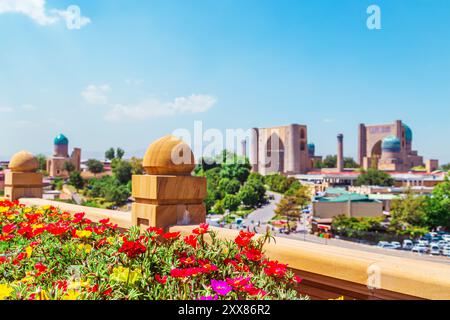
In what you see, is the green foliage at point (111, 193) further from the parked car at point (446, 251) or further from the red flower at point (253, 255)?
the red flower at point (253, 255)

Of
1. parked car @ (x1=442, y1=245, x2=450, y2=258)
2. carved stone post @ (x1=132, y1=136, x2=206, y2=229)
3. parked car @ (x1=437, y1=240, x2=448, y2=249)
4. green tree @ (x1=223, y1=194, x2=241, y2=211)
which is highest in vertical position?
carved stone post @ (x1=132, y1=136, x2=206, y2=229)

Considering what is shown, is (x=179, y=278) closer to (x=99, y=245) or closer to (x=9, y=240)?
(x=99, y=245)

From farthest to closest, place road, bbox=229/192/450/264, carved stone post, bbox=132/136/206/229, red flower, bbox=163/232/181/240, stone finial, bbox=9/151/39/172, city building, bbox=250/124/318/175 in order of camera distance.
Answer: city building, bbox=250/124/318/175, road, bbox=229/192/450/264, stone finial, bbox=9/151/39/172, carved stone post, bbox=132/136/206/229, red flower, bbox=163/232/181/240

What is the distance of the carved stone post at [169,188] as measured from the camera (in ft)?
10.8

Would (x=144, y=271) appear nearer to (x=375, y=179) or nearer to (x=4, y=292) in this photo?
(x=4, y=292)

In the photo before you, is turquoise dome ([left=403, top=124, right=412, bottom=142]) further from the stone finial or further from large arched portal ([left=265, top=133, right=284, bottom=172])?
the stone finial

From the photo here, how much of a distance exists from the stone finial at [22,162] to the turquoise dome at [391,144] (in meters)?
74.4

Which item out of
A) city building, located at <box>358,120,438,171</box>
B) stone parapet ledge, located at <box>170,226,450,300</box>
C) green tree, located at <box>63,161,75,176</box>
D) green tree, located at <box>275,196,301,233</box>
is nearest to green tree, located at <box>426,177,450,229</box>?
green tree, located at <box>275,196,301,233</box>

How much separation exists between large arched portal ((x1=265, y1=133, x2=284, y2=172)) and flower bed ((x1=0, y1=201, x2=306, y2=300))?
7593 centimetres

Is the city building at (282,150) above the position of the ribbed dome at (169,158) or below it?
above

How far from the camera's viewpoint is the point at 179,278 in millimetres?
1781

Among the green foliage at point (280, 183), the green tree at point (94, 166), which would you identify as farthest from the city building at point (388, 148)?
the green tree at point (94, 166)

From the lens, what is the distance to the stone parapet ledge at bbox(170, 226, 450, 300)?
1750 millimetres
